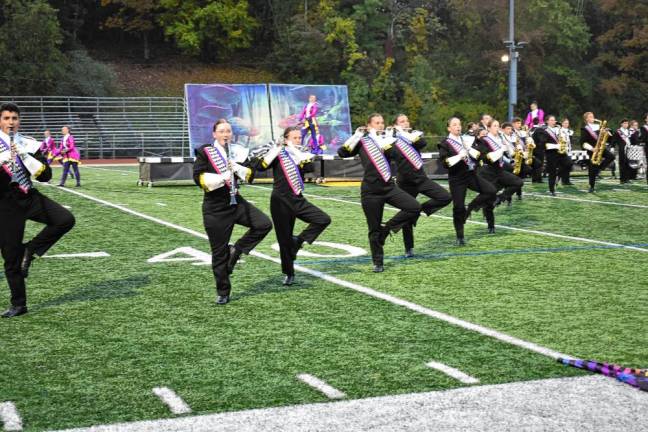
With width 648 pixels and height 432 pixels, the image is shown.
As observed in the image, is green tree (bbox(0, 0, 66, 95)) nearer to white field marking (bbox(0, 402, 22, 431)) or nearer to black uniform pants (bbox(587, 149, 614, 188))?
black uniform pants (bbox(587, 149, 614, 188))

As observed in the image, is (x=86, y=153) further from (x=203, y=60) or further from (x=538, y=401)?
(x=538, y=401)

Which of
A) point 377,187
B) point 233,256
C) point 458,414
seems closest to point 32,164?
point 233,256

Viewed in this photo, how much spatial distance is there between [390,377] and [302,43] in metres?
47.2

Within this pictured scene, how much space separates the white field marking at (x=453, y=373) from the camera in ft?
20.2

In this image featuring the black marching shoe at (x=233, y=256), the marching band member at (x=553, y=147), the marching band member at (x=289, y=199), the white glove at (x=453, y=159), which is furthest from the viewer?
the marching band member at (x=553, y=147)

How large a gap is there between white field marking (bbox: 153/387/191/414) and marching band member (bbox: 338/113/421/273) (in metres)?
5.01

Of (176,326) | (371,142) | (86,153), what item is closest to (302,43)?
(86,153)

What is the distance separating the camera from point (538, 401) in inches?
223

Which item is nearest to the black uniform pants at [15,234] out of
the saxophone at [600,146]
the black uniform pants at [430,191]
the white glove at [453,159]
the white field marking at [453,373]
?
the white field marking at [453,373]

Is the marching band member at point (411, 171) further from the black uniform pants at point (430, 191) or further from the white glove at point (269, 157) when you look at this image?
the white glove at point (269, 157)

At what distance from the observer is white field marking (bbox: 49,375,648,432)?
523cm

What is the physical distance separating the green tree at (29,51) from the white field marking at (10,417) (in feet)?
138

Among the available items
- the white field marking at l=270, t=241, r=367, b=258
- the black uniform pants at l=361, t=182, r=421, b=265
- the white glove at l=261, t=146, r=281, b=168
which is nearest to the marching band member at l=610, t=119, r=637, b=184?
the white field marking at l=270, t=241, r=367, b=258

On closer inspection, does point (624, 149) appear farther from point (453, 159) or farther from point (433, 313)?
point (433, 313)
